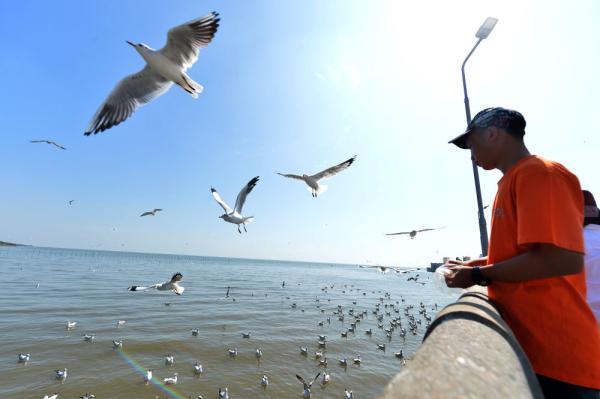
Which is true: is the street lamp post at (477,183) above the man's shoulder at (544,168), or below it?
above

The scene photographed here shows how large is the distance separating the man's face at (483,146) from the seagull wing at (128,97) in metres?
9.40

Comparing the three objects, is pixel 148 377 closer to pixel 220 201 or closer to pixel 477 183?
pixel 220 201

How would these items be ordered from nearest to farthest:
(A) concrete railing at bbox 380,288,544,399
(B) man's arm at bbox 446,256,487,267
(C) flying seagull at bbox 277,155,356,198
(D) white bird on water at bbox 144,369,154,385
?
1. (A) concrete railing at bbox 380,288,544,399
2. (B) man's arm at bbox 446,256,487,267
3. (D) white bird on water at bbox 144,369,154,385
4. (C) flying seagull at bbox 277,155,356,198

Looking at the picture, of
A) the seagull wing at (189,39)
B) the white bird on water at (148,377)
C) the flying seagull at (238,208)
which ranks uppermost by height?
the seagull wing at (189,39)

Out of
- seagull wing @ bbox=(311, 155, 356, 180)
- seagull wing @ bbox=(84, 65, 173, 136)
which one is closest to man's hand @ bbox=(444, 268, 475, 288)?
seagull wing @ bbox=(84, 65, 173, 136)

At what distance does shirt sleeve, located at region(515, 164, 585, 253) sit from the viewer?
1579mm

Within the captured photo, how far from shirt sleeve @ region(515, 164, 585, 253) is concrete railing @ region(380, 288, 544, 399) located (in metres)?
0.56

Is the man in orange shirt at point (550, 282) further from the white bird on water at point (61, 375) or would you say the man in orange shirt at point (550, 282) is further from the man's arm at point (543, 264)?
the white bird on water at point (61, 375)

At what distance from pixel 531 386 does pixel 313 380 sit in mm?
10016

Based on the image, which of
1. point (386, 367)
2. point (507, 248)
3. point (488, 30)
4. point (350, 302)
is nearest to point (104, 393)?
point (386, 367)

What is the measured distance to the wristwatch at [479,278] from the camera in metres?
1.89

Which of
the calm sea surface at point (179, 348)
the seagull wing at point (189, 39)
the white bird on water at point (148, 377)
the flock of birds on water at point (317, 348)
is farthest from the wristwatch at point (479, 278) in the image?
the white bird on water at point (148, 377)

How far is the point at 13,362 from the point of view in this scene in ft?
33.7

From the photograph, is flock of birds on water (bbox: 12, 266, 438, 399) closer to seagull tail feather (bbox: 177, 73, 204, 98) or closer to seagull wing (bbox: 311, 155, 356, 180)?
seagull wing (bbox: 311, 155, 356, 180)
